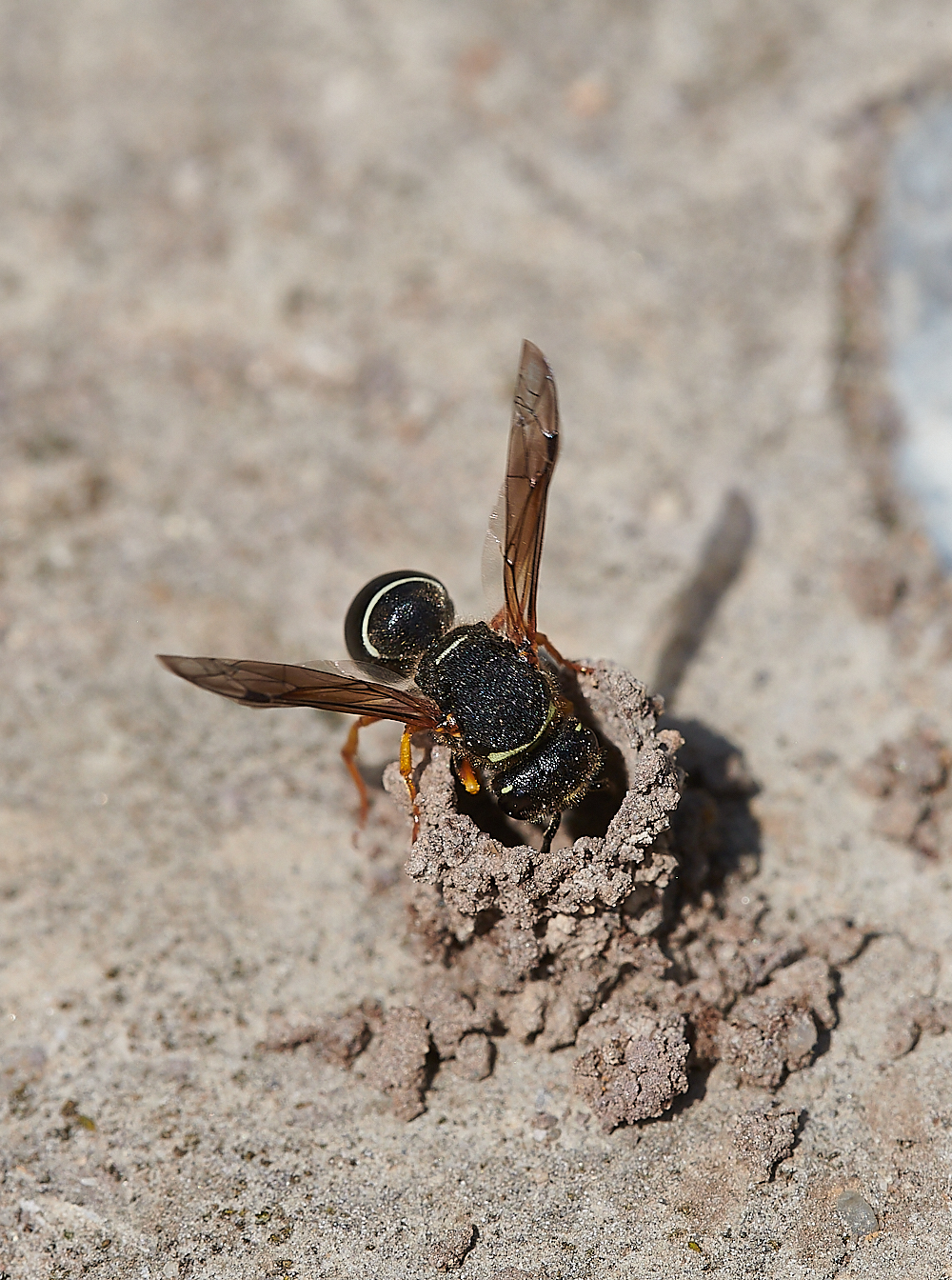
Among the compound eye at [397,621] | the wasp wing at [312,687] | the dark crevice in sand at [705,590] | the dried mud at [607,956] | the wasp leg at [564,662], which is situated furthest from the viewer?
the dark crevice in sand at [705,590]

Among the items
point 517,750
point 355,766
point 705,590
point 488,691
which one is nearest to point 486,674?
point 488,691

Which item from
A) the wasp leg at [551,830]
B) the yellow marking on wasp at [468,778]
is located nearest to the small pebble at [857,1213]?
the wasp leg at [551,830]

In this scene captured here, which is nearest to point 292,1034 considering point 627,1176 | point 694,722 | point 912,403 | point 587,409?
point 627,1176

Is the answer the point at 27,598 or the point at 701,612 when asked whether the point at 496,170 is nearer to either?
the point at 701,612

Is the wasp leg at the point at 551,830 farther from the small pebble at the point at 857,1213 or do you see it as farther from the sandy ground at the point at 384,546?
the small pebble at the point at 857,1213

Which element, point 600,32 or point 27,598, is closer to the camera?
point 27,598

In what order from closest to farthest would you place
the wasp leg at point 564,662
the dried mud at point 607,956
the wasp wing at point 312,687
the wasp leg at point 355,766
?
the wasp wing at point 312,687, the dried mud at point 607,956, the wasp leg at point 564,662, the wasp leg at point 355,766
